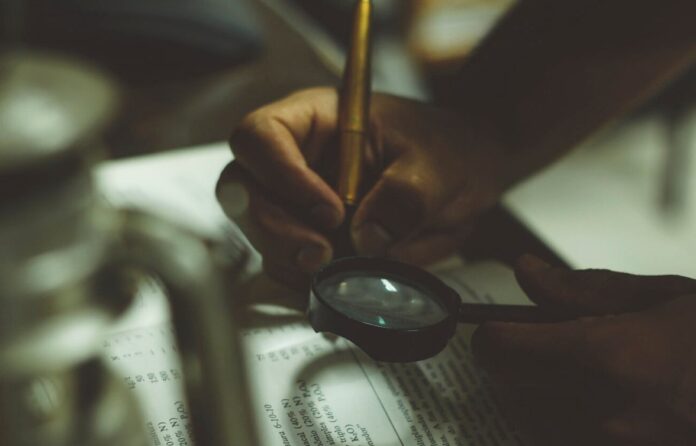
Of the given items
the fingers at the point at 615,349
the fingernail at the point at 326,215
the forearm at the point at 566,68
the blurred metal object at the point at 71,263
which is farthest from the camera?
the forearm at the point at 566,68

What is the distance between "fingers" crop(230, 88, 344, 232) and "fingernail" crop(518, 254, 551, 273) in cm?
17

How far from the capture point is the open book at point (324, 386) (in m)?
0.55

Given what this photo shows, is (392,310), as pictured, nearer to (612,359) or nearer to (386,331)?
(386,331)

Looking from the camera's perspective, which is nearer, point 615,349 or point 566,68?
point 615,349

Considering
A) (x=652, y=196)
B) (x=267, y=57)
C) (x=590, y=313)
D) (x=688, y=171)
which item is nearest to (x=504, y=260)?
(x=590, y=313)

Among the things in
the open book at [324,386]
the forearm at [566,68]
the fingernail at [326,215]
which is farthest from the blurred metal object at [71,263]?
the forearm at [566,68]

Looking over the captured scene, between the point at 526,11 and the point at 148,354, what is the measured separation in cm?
61

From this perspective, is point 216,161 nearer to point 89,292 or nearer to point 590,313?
point 590,313

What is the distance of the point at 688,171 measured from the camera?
2.39 metres

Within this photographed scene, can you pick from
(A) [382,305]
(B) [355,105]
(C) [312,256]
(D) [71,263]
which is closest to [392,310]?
(A) [382,305]

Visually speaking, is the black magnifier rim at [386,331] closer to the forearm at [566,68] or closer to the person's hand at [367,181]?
the person's hand at [367,181]

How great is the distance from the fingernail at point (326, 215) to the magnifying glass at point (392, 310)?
0.06 metres

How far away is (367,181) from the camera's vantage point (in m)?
0.75

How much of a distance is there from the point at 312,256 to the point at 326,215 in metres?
0.04
